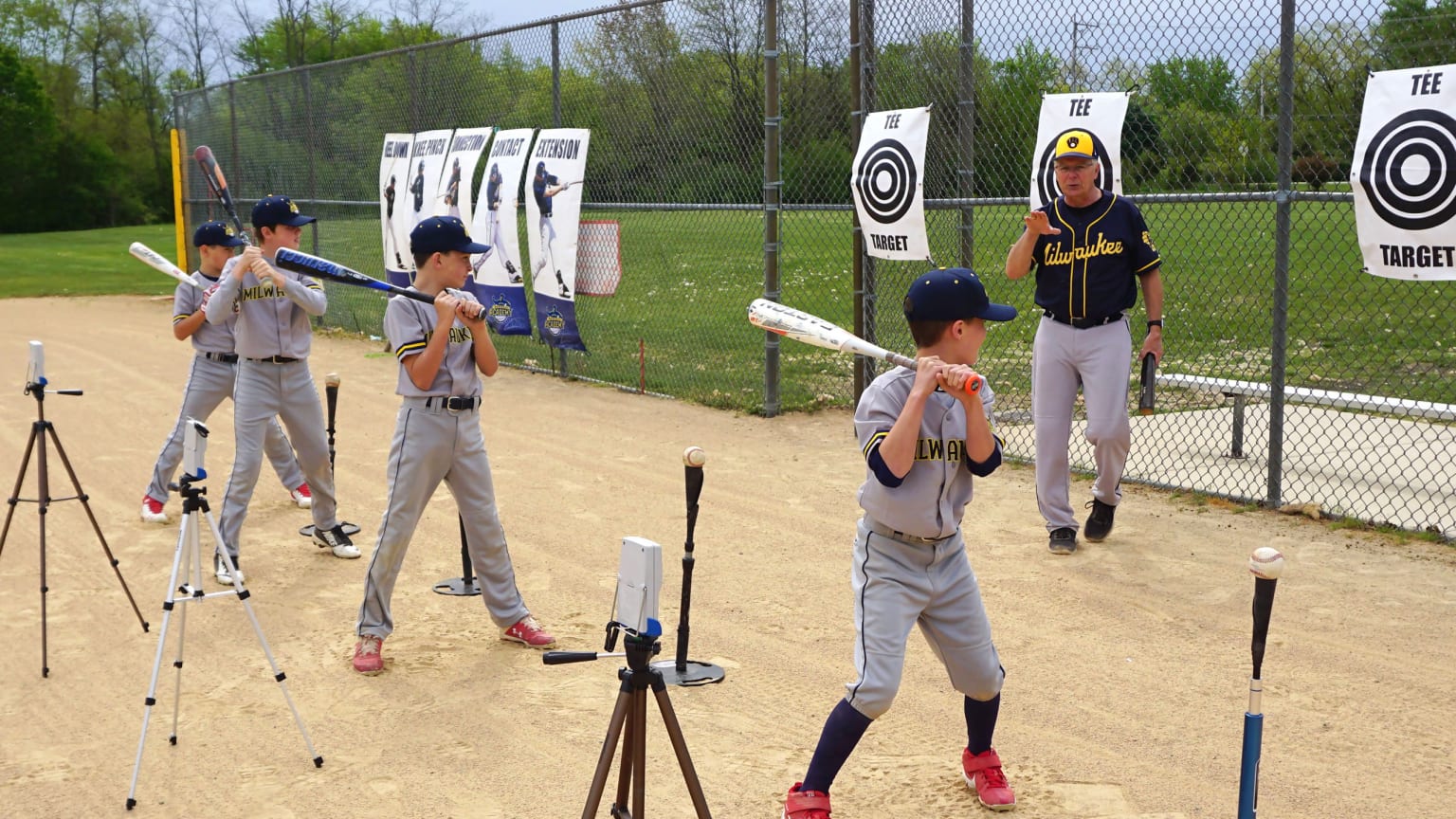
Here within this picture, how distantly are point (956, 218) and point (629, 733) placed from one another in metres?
6.54

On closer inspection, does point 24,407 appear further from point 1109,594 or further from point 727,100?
point 1109,594

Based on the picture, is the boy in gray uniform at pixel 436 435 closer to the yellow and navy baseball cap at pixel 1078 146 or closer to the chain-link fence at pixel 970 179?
the yellow and navy baseball cap at pixel 1078 146

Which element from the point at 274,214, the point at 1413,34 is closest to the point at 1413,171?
the point at 1413,34

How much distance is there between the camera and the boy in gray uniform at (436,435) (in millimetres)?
5301

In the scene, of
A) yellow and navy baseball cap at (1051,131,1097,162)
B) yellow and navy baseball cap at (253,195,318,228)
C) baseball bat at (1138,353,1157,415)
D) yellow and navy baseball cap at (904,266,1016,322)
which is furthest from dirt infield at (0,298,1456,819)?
yellow and navy baseball cap at (1051,131,1097,162)

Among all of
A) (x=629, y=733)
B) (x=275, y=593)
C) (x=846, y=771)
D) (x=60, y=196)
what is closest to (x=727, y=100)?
(x=275, y=593)

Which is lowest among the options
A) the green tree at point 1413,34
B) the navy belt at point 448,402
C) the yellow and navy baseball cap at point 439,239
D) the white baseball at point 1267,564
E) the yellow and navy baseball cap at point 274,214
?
the white baseball at point 1267,564

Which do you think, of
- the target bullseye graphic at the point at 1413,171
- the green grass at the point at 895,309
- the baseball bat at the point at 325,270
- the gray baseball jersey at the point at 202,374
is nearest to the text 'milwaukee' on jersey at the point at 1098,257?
the target bullseye graphic at the point at 1413,171

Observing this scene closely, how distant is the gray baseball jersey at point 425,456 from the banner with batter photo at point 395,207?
28.9 feet

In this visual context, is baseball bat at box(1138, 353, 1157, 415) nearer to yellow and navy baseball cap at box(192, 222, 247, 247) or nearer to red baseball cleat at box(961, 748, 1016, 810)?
red baseball cleat at box(961, 748, 1016, 810)

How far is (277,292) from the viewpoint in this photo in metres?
6.96

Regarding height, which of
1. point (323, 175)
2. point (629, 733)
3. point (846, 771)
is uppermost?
point (323, 175)

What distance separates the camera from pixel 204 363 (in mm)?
7699

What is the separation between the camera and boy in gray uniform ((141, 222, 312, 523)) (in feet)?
25.1
